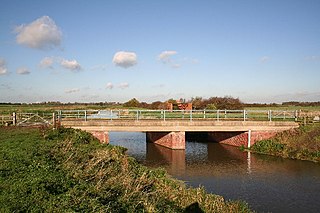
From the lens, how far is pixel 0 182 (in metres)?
9.56

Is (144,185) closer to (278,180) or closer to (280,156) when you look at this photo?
(278,180)

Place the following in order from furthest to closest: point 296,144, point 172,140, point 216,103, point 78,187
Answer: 1. point 216,103
2. point 172,140
3. point 296,144
4. point 78,187

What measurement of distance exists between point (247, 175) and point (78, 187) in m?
11.4

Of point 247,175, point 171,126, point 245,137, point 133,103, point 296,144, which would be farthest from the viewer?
point 133,103

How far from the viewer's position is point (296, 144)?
2459 cm

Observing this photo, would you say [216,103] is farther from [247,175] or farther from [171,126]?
[247,175]

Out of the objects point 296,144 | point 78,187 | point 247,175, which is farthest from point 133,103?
point 78,187

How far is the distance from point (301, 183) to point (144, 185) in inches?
350

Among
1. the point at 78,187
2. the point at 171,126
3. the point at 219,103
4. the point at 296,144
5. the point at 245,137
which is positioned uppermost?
the point at 219,103

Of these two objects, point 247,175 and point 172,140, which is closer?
point 247,175

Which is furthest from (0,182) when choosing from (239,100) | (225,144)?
(239,100)

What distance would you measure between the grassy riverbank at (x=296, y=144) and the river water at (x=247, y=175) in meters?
1.05

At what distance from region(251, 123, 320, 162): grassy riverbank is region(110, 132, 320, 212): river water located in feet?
3.45

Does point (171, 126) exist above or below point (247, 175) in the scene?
above
